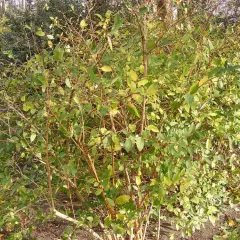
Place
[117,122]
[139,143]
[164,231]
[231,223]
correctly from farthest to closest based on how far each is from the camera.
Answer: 1. [231,223]
2. [164,231]
3. [117,122]
4. [139,143]

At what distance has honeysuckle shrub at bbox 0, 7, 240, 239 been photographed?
1.92m

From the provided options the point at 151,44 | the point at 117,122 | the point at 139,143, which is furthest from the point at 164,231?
the point at 151,44

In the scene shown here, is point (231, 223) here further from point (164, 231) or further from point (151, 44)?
point (151, 44)

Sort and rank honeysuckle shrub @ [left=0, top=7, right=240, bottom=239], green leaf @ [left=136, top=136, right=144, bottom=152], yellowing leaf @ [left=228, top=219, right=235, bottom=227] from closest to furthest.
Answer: green leaf @ [left=136, top=136, right=144, bottom=152], honeysuckle shrub @ [left=0, top=7, right=240, bottom=239], yellowing leaf @ [left=228, top=219, right=235, bottom=227]

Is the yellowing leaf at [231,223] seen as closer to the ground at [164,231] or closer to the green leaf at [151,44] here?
the ground at [164,231]

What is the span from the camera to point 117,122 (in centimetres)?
229

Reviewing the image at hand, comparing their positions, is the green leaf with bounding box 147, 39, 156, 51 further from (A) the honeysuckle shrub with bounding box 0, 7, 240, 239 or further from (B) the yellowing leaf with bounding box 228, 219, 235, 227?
(B) the yellowing leaf with bounding box 228, 219, 235, 227

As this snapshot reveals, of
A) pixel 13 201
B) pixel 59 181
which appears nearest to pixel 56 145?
pixel 59 181

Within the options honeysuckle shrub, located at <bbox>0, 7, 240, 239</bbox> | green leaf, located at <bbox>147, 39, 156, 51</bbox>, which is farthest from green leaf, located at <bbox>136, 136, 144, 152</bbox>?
green leaf, located at <bbox>147, 39, 156, 51</bbox>

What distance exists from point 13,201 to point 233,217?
217 centimetres

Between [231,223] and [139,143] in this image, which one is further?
[231,223]

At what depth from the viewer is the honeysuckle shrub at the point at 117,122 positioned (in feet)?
6.29

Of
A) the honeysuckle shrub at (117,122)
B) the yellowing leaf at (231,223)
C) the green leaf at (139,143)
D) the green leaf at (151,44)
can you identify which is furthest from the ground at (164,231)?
the green leaf at (151,44)

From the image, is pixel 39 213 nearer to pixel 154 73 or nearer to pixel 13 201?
pixel 13 201
